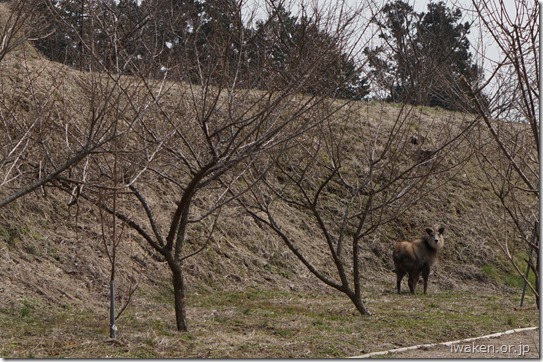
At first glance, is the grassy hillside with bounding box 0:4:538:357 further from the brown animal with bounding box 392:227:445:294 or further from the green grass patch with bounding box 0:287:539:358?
the brown animal with bounding box 392:227:445:294

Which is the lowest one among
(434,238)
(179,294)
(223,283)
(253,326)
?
(223,283)

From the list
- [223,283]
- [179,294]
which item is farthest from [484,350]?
[223,283]

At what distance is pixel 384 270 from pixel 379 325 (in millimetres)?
10213

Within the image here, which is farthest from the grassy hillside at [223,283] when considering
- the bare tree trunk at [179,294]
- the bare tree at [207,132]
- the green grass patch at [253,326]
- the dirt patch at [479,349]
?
the bare tree at [207,132]

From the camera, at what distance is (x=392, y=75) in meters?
15.6

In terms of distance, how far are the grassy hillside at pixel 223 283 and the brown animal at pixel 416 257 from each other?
0.69 m

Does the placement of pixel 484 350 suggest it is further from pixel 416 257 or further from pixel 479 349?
pixel 416 257

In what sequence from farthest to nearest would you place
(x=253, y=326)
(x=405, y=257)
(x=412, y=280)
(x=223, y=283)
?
(x=412, y=280)
(x=405, y=257)
(x=223, y=283)
(x=253, y=326)

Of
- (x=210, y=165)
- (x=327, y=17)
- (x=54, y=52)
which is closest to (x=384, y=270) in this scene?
(x=54, y=52)

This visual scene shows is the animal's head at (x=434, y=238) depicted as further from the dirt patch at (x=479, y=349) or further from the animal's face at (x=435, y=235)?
the dirt patch at (x=479, y=349)

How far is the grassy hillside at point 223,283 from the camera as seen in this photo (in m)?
11.0
